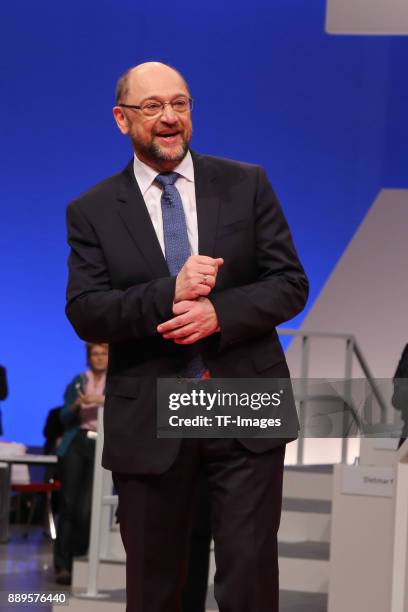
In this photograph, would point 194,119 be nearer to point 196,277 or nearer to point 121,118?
point 121,118

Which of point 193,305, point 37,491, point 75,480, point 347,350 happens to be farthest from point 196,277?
point 37,491

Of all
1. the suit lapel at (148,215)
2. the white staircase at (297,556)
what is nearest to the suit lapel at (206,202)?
the suit lapel at (148,215)

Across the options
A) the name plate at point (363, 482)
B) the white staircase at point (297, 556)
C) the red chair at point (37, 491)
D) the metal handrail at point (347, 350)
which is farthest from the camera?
the red chair at point (37, 491)

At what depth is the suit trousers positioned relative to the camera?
1.93 m

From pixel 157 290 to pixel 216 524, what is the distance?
43 centimetres

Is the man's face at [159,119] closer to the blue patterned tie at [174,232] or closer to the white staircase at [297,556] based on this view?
the blue patterned tie at [174,232]

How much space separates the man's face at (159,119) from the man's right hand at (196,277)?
236 mm

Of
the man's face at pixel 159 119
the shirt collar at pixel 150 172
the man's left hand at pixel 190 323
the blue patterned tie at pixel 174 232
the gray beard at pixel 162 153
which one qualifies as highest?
the man's face at pixel 159 119

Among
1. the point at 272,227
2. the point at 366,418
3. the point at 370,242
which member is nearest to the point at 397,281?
the point at 370,242

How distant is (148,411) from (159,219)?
36cm

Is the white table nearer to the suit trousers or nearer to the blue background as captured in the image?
the blue background

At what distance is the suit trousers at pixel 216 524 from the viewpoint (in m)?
1.93

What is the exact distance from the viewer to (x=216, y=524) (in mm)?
1974

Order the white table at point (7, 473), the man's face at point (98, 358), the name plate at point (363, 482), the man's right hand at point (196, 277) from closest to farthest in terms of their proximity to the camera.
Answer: the man's right hand at point (196, 277) → the name plate at point (363, 482) → the man's face at point (98, 358) → the white table at point (7, 473)
